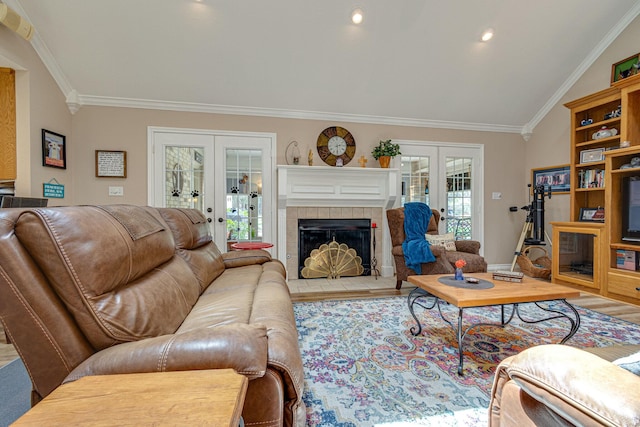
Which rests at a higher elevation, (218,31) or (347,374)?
(218,31)

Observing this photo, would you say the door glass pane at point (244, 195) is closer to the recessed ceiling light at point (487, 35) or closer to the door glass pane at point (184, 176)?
the door glass pane at point (184, 176)

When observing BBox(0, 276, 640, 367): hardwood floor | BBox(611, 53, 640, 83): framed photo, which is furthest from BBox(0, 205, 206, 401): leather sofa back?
BBox(611, 53, 640, 83): framed photo

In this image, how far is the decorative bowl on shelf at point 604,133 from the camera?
344 centimetres

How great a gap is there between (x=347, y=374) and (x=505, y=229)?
4.28 metres

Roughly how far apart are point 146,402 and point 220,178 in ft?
12.2

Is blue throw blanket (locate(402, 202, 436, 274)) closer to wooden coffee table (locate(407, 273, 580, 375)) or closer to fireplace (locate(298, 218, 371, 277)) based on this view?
fireplace (locate(298, 218, 371, 277))

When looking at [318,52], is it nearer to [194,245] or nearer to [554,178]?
[194,245]

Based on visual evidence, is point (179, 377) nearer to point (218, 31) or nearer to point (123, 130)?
point (218, 31)

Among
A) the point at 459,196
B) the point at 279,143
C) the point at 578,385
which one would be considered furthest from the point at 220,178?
the point at 578,385

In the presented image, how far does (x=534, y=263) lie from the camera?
4.41 meters

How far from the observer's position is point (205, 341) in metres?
0.86

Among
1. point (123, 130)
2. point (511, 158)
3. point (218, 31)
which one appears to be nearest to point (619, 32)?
point (511, 158)

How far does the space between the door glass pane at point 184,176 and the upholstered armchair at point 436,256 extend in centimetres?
256

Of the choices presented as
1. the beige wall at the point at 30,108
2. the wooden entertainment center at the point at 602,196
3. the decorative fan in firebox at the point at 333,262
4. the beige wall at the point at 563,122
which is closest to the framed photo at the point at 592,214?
the wooden entertainment center at the point at 602,196
